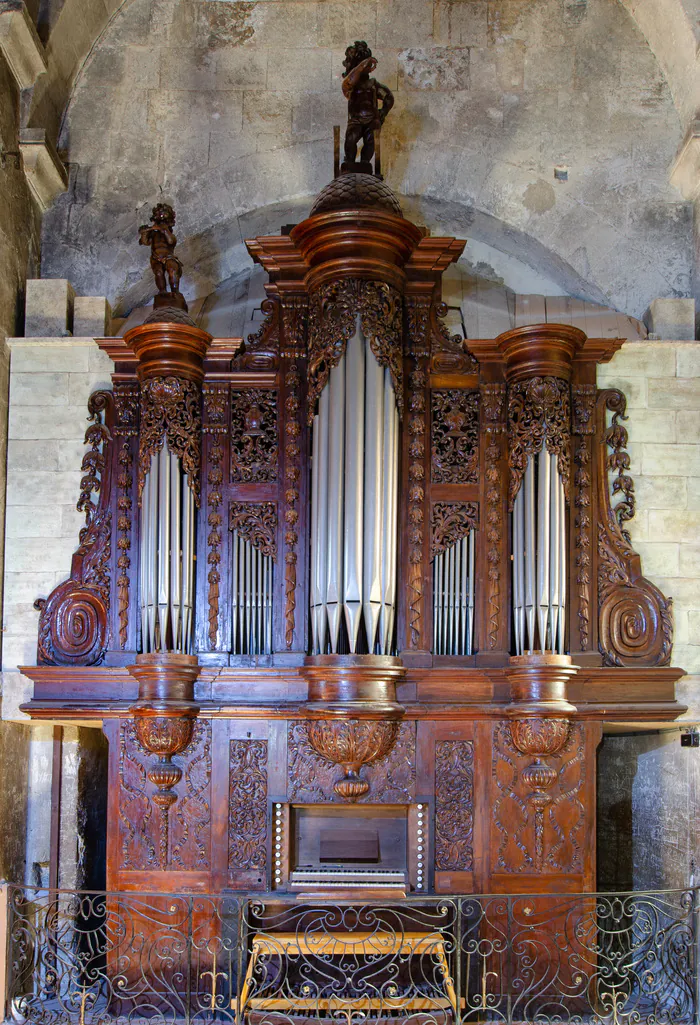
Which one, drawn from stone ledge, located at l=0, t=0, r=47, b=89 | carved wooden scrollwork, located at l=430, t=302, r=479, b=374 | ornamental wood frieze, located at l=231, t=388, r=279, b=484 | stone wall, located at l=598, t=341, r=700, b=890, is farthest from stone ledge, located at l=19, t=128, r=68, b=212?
stone wall, located at l=598, t=341, r=700, b=890

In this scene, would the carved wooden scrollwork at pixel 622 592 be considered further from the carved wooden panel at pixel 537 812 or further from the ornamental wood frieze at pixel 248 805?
the ornamental wood frieze at pixel 248 805

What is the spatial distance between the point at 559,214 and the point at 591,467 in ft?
9.27

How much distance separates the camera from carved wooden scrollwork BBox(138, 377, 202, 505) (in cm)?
912

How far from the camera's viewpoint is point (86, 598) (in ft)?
30.7

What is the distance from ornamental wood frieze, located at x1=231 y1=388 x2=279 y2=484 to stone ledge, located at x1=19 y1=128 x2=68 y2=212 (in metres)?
2.90

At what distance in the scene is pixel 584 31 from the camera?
10.7 meters

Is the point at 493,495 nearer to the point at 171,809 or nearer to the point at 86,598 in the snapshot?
the point at 86,598

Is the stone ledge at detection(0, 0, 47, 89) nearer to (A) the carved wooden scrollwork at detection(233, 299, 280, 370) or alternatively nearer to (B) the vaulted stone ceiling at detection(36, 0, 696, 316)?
(B) the vaulted stone ceiling at detection(36, 0, 696, 316)

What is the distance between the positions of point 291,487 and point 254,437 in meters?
0.61

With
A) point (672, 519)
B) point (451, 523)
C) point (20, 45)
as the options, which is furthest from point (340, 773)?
point (20, 45)

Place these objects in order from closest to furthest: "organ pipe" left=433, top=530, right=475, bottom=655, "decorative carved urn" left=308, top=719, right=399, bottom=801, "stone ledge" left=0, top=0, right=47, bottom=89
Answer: "decorative carved urn" left=308, top=719, right=399, bottom=801
"stone ledge" left=0, top=0, right=47, bottom=89
"organ pipe" left=433, top=530, right=475, bottom=655

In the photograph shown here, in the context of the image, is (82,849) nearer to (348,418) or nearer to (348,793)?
(348,793)

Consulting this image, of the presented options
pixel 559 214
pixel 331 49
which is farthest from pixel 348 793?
pixel 331 49

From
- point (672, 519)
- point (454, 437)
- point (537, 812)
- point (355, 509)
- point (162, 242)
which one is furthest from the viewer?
point (162, 242)
